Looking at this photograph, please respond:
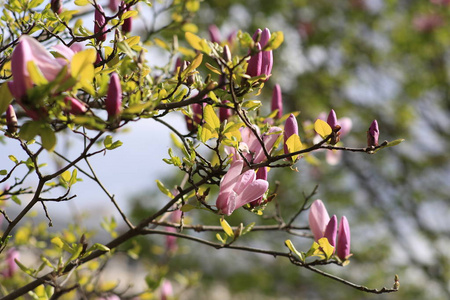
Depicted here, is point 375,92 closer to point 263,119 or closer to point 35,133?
point 263,119

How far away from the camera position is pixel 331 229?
32.2 inches

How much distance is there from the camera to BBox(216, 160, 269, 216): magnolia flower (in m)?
0.72

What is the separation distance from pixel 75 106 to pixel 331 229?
0.50 metres

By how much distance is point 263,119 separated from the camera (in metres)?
0.99

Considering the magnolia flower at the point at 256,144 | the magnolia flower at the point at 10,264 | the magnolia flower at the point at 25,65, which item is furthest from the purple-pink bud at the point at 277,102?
the magnolia flower at the point at 10,264

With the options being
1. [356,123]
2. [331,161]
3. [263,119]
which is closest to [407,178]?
[356,123]

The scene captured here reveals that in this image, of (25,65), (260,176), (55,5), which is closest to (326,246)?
(260,176)

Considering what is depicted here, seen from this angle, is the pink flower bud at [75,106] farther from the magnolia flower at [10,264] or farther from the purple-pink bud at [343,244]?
the magnolia flower at [10,264]

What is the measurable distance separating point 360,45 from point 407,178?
1.26m

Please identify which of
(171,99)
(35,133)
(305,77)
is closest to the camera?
(35,133)

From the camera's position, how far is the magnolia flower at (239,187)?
72 cm

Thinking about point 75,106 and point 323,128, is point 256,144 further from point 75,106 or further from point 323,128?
point 75,106

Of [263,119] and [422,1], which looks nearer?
[263,119]

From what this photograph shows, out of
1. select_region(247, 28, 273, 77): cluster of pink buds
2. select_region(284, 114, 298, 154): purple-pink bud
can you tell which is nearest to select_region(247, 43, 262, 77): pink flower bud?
select_region(247, 28, 273, 77): cluster of pink buds
